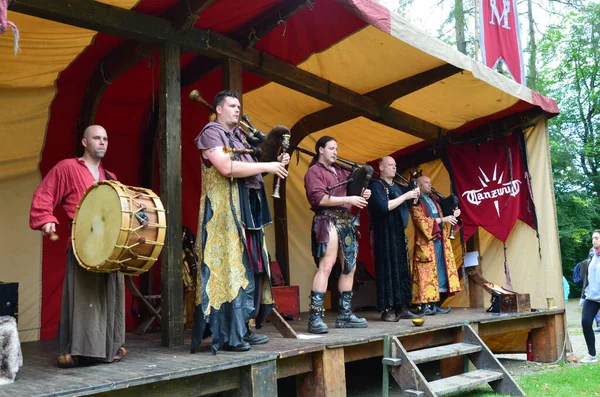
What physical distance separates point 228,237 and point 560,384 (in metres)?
3.26

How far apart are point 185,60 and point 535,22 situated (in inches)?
588

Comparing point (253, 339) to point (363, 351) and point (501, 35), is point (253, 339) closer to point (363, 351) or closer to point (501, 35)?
point (363, 351)

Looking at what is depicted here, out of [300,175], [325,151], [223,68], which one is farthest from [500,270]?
[223,68]

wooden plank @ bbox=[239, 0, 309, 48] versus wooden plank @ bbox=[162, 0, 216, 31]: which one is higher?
wooden plank @ bbox=[239, 0, 309, 48]

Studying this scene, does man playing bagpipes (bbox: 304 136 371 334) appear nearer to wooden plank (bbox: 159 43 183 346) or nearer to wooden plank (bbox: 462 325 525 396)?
wooden plank (bbox: 462 325 525 396)

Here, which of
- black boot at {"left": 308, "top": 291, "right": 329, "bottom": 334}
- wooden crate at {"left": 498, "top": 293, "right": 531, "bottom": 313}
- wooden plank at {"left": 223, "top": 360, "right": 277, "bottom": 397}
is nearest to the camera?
wooden plank at {"left": 223, "top": 360, "right": 277, "bottom": 397}

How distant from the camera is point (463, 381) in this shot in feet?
13.7

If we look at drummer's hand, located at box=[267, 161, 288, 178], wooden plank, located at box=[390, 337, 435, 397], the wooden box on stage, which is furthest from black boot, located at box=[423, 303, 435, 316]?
drummer's hand, located at box=[267, 161, 288, 178]

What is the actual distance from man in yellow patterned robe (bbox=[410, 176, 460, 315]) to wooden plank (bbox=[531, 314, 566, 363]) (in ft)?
3.39

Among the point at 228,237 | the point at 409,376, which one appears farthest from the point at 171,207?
the point at 409,376

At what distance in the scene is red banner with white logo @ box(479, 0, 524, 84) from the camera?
7000 millimetres

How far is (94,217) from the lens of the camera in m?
3.04

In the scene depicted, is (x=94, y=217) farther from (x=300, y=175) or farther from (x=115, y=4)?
(x=300, y=175)

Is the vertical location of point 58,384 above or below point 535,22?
below
